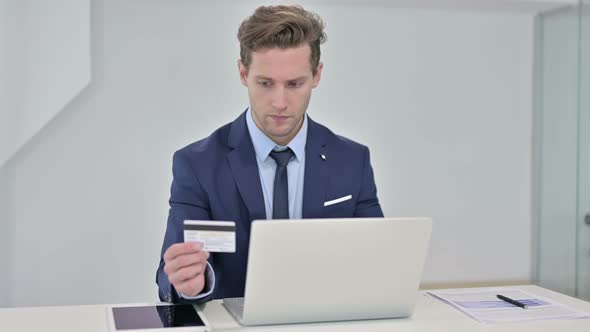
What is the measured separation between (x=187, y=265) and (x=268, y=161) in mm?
750

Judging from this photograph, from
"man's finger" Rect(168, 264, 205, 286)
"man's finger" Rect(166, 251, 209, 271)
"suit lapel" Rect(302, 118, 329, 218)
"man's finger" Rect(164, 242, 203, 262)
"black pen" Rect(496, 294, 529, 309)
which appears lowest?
"black pen" Rect(496, 294, 529, 309)

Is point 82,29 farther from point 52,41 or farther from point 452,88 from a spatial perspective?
point 452,88

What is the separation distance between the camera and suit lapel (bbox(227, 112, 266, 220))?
2254 mm

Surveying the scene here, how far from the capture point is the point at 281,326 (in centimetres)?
168

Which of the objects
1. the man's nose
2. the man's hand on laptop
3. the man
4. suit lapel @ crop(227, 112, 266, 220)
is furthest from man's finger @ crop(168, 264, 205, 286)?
the man's nose

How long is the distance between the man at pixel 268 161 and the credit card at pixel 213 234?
0.50 meters

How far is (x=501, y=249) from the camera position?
516 cm

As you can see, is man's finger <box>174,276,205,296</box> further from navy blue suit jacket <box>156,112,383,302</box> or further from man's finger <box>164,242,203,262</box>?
navy blue suit jacket <box>156,112,383,302</box>

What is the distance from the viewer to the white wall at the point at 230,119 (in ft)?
14.0

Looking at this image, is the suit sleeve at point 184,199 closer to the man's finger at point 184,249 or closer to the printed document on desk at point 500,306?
the man's finger at point 184,249

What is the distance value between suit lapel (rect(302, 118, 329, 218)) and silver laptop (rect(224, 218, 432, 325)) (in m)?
0.65

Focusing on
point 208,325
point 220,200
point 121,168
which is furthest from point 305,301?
point 121,168

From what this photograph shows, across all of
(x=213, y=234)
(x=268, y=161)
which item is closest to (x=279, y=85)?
(x=268, y=161)

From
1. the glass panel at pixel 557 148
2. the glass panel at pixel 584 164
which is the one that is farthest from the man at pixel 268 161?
the glass panel at pixel 557 148
